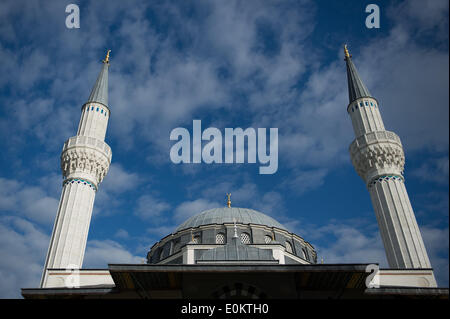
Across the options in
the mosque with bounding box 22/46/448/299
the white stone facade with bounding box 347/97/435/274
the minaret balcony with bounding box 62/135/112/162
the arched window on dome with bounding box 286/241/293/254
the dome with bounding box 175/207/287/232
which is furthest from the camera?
the dome with bounding box 175/207/287/232

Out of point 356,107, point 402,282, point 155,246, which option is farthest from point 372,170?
point 155,246

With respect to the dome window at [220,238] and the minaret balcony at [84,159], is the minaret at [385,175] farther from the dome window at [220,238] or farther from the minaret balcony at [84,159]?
the minaret balcony at [84,159]

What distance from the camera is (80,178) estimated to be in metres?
18.3

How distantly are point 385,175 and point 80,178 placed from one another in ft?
49.0

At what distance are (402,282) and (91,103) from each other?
17556 mm

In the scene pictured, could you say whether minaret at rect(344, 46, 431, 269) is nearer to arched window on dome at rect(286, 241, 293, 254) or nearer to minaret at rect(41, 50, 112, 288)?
arched window on dome at rect(286, 241, 293, 254)

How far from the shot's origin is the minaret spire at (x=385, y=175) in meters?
15.8

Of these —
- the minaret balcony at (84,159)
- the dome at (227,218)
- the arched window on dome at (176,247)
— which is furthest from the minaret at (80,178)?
the dome at (227,218)

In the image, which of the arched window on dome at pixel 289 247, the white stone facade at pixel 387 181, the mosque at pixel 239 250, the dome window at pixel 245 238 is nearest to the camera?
the mosque at pixel 239 250

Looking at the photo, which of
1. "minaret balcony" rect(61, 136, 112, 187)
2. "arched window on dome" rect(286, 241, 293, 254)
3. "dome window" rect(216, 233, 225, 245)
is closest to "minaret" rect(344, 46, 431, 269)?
"arched window on dome" rect(286, 241, 293, 254)

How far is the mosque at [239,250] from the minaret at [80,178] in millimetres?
47

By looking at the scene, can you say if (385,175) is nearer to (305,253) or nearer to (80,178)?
(305,253)

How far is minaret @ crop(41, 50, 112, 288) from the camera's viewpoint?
15.8 m
